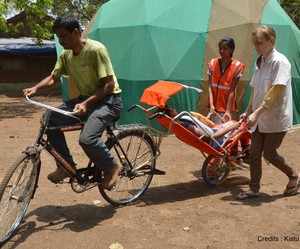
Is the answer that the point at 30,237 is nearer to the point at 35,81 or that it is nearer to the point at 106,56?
the point at 106,56

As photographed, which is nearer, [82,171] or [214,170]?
[82,171]

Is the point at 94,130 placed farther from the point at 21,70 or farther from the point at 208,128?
the point at 21,70

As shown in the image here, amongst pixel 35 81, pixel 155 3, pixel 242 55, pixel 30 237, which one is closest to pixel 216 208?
pixel 30 237

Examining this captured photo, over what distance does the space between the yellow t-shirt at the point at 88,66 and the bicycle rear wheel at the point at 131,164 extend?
61 cm

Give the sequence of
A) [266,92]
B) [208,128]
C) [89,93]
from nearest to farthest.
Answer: [89,93], [266,92], [208,128]

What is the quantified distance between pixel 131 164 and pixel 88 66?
1236mm

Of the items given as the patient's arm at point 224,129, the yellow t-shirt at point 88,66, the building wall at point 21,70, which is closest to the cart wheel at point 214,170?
the patient's arm at point 224,129

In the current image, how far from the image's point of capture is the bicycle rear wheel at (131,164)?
4293 mm

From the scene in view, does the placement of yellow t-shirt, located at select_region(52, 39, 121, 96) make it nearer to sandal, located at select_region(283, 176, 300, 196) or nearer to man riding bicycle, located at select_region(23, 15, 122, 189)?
man riding bicycle, located at select_region(23, 15, 122, 189)

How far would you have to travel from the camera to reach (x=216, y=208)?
14.4 ft

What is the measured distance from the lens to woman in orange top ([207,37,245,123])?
5496 millimetres

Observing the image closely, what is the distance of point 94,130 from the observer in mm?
3719

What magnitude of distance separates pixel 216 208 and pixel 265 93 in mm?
1390

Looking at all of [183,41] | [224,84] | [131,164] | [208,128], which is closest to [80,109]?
[131,164]
